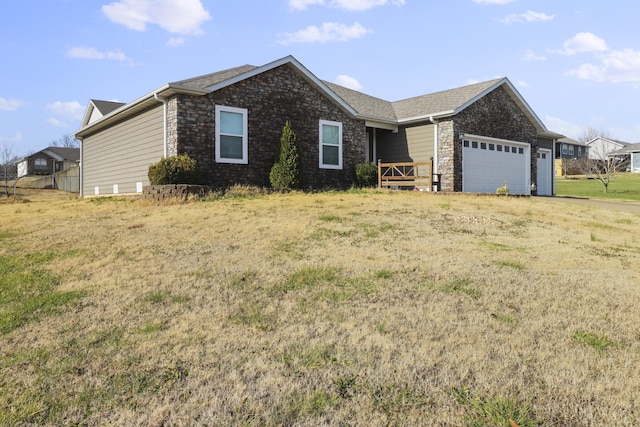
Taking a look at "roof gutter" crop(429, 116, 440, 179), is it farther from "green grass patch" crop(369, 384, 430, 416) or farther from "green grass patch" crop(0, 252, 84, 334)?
"green grass patch" crop(369, 384, 430, 416)

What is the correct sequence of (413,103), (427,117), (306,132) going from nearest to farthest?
(306,132) → (427,117) → (413,103)

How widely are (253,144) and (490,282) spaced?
420 inches

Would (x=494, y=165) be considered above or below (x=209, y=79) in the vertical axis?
below

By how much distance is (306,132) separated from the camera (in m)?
15.6

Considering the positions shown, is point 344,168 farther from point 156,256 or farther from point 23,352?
point 23,352

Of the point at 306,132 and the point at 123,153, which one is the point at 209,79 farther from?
the point at 123,153

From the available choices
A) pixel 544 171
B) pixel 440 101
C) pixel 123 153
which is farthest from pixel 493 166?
pixel 123 153

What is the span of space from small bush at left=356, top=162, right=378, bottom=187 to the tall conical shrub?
3.17 metres

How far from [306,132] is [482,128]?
333 inches

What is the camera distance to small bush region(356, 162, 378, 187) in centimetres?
1666

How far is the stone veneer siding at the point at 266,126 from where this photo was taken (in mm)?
13055

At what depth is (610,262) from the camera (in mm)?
6355

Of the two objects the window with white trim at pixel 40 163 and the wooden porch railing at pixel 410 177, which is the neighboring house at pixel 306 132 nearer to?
the wooden porch railing at pixel 410 177

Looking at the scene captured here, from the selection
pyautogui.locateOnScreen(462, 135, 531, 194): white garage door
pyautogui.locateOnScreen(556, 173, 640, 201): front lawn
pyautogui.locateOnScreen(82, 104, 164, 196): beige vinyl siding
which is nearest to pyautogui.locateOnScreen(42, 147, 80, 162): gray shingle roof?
pyautogui.locateOnScreen(82, 104, 164, 196): beige vinyl siding
